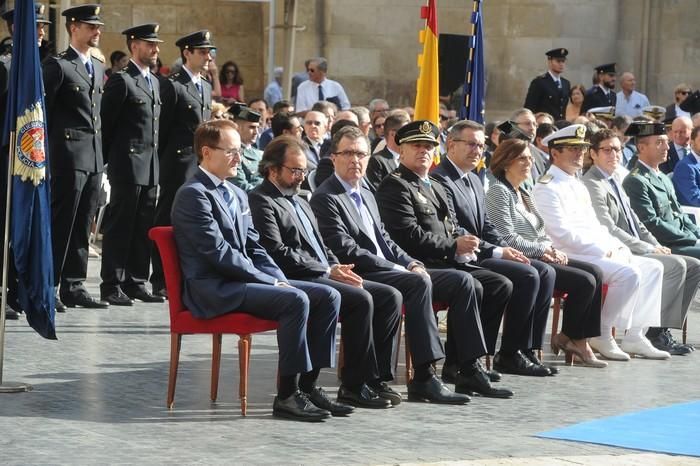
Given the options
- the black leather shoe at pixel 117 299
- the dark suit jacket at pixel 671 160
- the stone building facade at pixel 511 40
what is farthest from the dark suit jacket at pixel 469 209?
the stone building facade at pixel 511 40

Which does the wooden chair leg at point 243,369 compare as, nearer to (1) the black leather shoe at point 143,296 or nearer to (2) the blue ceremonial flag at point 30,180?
(2) the blue ceremonial flag at point 30,180

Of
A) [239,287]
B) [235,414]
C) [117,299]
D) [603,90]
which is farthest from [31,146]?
[603,90]

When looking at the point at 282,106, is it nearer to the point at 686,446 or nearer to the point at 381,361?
the point at 381,361

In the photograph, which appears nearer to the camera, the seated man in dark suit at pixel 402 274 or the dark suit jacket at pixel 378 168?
the seated man in dark suit at pixel 402 274

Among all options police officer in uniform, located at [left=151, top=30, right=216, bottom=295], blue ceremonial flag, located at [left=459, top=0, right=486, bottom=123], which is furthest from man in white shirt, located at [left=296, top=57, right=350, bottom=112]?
police officer in uniform, located at [left=151, top=30, right=216, bottom=295]

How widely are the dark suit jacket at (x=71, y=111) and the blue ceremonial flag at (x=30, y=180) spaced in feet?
8.63

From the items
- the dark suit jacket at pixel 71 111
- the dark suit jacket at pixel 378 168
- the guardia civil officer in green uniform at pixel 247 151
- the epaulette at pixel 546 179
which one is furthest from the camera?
the guardia civil officer in green uniform at pixel 247 151

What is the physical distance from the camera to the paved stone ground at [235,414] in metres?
7.53

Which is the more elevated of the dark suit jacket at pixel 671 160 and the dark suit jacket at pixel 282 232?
the dark suit jacket at pixel 671 160

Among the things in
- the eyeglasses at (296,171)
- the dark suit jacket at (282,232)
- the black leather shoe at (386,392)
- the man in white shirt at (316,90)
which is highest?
the man in white shirt at (316,90)

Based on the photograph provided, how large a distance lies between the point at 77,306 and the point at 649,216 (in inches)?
171

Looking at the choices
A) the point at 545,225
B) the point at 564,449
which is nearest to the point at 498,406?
the point at 564,449

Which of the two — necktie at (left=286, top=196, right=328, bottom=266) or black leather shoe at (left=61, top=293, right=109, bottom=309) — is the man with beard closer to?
black leather shoe at (left=61, top=293, right=109, bottom=309)

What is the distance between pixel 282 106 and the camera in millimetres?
15531
